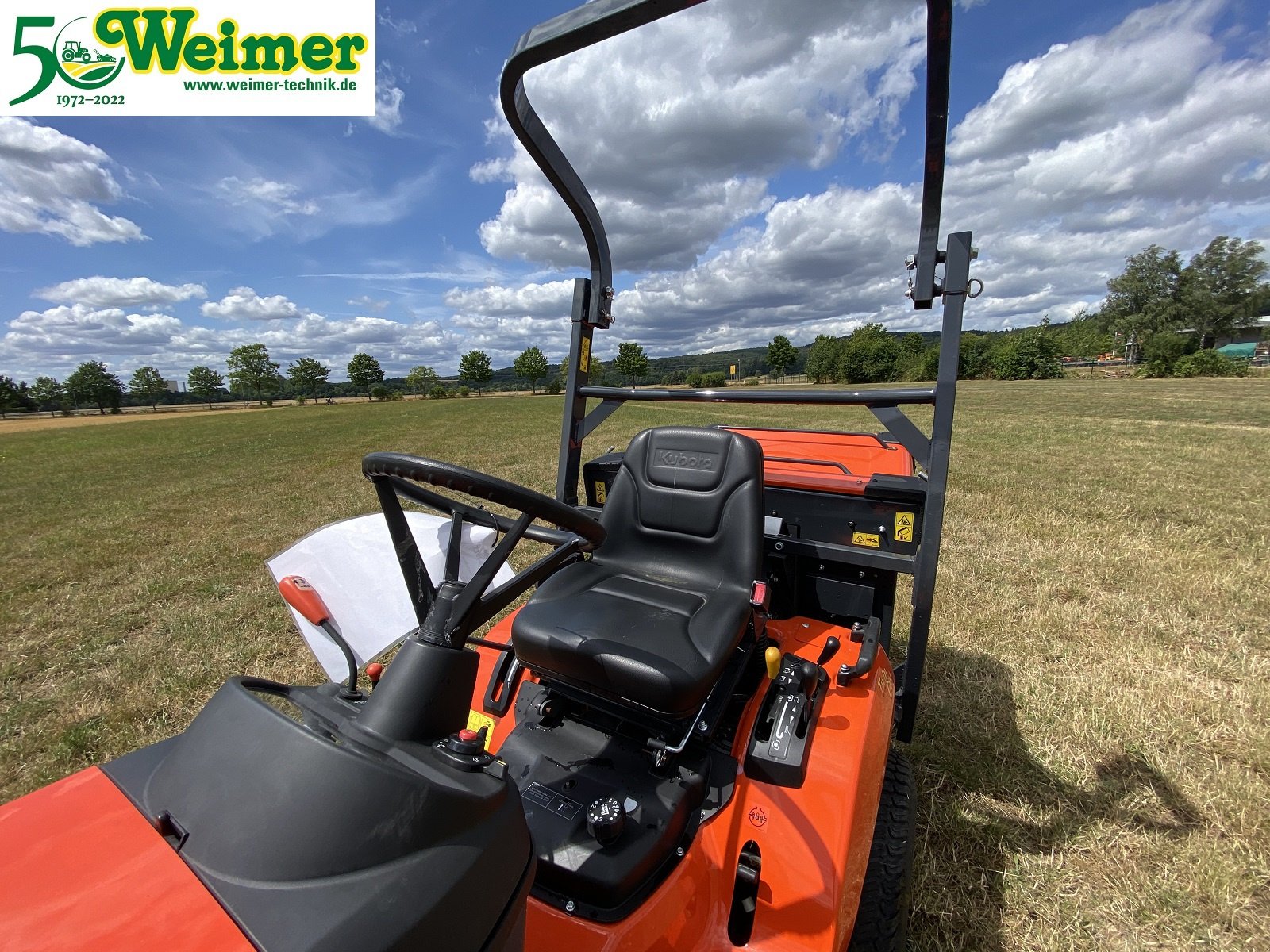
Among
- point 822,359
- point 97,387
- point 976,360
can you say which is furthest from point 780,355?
point 97,387

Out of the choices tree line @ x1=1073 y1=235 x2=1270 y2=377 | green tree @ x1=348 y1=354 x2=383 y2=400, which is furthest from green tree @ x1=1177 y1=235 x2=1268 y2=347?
green tree @ x1=348 y1=354 x2=383 y2=400

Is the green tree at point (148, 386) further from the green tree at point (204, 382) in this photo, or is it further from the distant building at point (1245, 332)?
the distant building at point (1245, 332)

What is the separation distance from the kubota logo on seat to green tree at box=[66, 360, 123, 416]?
248 feet

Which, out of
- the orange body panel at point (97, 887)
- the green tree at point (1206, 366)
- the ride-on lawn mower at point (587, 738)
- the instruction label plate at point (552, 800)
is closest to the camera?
the orange body panel at point (97, 887)

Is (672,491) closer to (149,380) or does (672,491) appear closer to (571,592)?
(571,592)

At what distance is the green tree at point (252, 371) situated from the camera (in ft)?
239

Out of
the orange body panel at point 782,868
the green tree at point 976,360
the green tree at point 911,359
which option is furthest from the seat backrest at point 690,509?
the green tree at point 976,360

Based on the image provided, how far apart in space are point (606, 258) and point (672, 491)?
1.08 m

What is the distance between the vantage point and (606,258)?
2.46 meters

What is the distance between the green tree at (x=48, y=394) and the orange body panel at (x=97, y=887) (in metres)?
77.3

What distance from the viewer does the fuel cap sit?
4.27 feet

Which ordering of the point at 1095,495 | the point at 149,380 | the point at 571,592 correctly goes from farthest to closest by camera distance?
the point at 149,380 → the point at 1095,495 → the point at 571,592

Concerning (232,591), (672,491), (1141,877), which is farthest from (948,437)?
(232,591)

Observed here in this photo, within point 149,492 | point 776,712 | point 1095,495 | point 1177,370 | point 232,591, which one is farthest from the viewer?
point 1177,370
